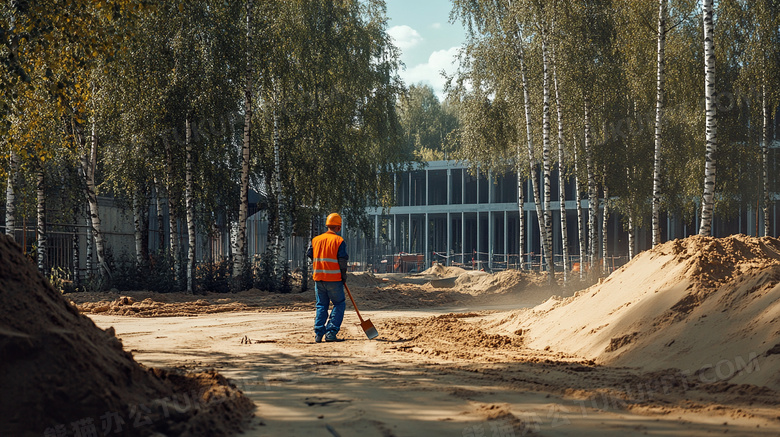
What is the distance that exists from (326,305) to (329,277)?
1.50 ft

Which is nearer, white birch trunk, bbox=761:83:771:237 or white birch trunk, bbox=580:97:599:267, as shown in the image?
white birch trunk, bbox=580:97:599:267

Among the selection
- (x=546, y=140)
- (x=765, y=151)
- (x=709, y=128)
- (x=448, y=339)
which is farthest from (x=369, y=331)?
(x=765, y=151)

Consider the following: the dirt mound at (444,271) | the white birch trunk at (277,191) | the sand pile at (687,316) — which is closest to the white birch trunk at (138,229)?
the white birch trunk at (277,191)

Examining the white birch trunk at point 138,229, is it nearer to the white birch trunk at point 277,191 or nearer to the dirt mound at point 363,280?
the white birch trunk at point 277,191

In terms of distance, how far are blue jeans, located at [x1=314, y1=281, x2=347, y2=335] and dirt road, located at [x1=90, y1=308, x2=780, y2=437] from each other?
0.94 feet

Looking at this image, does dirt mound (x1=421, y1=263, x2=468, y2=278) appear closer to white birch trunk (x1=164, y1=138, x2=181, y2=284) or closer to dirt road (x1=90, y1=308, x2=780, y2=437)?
white birch trunk (x1=164, y1=138, x2=181, y2=284)

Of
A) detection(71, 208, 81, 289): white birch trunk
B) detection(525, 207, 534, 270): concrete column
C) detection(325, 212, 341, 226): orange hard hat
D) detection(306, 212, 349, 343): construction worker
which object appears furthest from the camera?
detection(525, 207, 534, 270): concrete column

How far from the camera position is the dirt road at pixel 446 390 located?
449 cm

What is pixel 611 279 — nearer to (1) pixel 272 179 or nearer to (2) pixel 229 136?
(2) pixel 229 136

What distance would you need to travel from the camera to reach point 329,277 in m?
9.36

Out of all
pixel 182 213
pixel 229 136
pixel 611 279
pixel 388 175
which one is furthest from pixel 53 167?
pixel 611 279

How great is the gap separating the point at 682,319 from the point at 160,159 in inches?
556

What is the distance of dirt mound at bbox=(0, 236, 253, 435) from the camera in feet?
13.2

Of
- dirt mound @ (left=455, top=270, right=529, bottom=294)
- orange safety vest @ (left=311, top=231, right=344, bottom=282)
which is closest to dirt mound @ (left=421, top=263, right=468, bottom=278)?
dirt mound @ (left=455, top=270, right=529, bottom=294)
